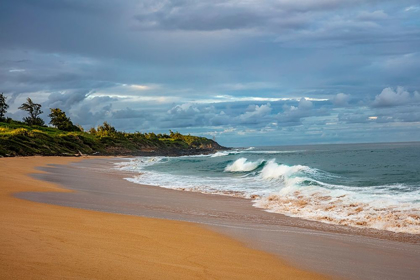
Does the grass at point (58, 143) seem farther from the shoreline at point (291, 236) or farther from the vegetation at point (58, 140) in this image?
the shoreline at point (291, 236)

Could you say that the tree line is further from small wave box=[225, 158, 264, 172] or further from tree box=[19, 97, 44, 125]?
small wave box=[225, 158, 264, 172]

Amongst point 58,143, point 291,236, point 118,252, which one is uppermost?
point 58,143

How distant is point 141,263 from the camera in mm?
4512

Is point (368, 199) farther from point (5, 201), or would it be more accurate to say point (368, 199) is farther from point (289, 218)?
point (5, 201)

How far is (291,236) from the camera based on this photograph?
7.38 meters

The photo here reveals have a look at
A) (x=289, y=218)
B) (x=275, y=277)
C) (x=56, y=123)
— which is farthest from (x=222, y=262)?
(x=56, y=123)

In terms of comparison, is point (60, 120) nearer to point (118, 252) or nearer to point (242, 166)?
point (242, 166)

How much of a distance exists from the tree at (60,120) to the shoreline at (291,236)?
274 feet

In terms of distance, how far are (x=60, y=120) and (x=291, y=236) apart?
9181 cm

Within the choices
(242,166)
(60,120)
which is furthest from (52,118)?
(242,166)

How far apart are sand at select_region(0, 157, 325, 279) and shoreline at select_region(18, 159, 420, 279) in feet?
1.94

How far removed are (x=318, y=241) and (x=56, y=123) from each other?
91.6 m

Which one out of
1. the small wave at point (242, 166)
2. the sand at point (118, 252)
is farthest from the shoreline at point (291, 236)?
the small wave at point (242, 166)

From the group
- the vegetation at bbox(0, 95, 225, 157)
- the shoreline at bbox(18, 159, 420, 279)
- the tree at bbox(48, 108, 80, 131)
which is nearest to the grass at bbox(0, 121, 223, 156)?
the vegetation at bbox(0, 95, 225, 157)
